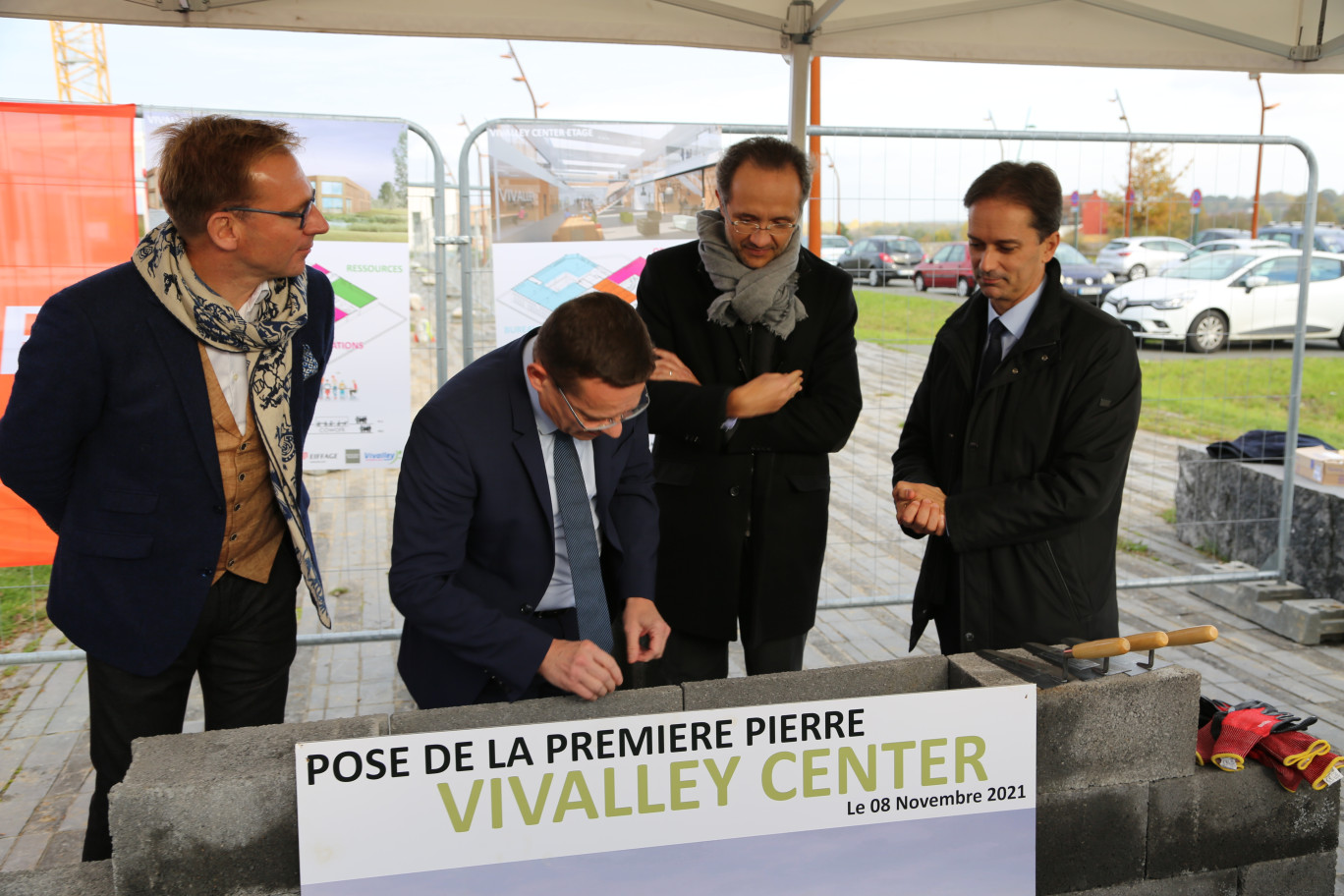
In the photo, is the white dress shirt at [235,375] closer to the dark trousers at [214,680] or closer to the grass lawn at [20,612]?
the dark trousers at [214,680]

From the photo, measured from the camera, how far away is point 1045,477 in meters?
2.66

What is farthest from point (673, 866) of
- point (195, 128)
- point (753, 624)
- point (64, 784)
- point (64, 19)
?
point (64, 19)

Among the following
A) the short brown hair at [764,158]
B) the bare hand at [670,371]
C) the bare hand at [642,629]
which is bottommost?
the bare hand at [642,629]

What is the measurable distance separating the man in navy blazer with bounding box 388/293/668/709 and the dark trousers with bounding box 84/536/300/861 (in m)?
0.43

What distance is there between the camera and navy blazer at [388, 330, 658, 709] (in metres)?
2.15

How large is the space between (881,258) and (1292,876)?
326 cm

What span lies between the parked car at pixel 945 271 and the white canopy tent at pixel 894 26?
1.01 m

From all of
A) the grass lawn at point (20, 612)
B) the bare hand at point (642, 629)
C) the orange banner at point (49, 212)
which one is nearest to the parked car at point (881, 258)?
the bare hand at point (642, 629)

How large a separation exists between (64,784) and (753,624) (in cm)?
282

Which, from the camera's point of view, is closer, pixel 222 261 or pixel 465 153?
pixel 222 261

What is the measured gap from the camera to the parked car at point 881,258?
5.03 m

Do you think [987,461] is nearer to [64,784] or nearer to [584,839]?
[584,839]

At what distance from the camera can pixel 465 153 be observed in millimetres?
4973

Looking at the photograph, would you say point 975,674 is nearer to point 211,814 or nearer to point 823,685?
point 823,685
